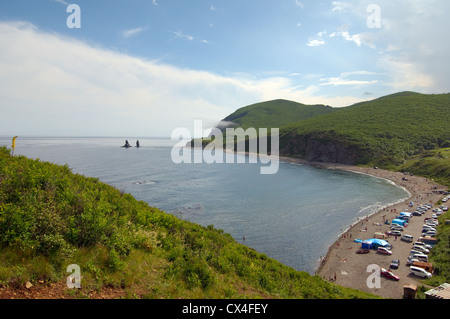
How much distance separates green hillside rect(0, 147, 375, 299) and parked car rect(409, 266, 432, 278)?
27.8 meters

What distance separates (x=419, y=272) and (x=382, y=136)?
144643mm

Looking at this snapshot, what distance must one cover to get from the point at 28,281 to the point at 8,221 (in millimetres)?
2292

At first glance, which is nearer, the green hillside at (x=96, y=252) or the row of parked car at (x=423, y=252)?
the green hillside at (x=96, y=252)

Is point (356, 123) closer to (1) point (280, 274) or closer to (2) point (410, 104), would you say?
(2) point (410, 104)

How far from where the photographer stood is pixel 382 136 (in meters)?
155

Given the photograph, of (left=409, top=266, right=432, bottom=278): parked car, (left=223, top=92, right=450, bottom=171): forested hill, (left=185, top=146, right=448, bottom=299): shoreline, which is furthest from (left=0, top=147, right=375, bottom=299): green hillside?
(left=223, top=92, right=450, bottom=171): forested hill

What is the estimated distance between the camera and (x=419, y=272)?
33.4 metres

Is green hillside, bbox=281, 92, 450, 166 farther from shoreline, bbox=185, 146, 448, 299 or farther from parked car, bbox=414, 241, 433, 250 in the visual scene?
parked car, bbox=414, 241, 433, 250

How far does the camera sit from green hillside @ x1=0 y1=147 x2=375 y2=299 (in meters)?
8.01

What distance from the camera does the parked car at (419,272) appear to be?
32.7 metres

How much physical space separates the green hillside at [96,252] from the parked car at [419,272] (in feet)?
91.3

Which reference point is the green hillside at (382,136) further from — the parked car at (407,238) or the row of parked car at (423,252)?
the parked car at (407,238)

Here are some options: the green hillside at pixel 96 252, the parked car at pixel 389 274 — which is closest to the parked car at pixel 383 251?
the parked car at pixel 389 274
